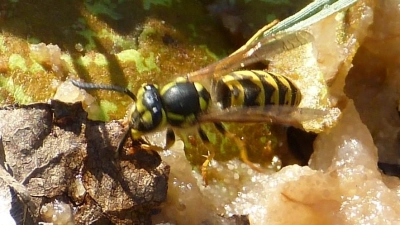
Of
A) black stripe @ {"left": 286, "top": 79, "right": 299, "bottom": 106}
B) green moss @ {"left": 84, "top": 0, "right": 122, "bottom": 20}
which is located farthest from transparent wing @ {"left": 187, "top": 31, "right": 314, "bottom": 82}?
green moss @ {"left": 84, "top": 0, "right": 122, "bottom": 20}

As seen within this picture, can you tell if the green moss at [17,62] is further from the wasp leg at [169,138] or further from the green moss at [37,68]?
the wasp leg at [169,138]

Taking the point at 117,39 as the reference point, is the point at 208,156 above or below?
below

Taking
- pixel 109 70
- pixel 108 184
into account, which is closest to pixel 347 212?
pixel 108 184

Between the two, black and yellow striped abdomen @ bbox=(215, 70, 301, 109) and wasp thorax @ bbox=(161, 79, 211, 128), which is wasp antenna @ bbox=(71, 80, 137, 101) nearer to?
wasp thorax @ bbox=(161, 79, 211, 128)

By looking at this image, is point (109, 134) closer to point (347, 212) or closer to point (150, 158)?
point (150, 158)

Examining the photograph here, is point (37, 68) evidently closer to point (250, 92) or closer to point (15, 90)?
point (15, 90)

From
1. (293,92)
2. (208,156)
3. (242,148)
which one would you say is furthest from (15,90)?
(293,92)

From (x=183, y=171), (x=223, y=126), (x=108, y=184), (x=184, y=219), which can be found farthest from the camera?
(x=223, y=126)
